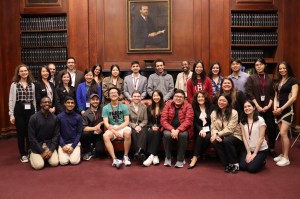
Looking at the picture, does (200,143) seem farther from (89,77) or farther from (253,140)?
(89,77)

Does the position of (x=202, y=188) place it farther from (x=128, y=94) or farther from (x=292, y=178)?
(x=128, y=94)

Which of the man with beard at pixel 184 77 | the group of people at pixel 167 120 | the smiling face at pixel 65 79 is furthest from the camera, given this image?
the man with beard at pixel 184 77

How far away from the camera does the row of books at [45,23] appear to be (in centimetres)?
696

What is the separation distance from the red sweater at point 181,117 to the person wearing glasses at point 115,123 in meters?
0.56

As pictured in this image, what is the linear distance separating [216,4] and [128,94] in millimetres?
2840

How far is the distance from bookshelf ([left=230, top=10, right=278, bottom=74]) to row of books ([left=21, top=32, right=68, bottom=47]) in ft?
11.9

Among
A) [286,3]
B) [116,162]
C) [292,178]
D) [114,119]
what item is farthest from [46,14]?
[292,178]

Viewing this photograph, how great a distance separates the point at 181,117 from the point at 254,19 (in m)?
3.39

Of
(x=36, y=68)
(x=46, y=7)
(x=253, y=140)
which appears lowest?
(x=253, y=140)

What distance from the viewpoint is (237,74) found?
540 centimetres

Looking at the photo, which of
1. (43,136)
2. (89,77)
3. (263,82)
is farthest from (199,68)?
(43,136)

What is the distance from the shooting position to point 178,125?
482 centimetres

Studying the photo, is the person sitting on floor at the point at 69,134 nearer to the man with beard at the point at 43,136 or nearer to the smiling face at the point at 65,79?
the man with beard at the point at 43,136

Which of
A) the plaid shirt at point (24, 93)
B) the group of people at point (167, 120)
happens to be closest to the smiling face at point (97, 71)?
the group of people at point (167, 120)
